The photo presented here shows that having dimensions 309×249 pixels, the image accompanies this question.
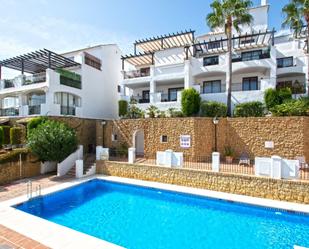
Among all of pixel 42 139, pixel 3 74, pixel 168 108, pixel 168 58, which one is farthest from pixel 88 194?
pixel 3 74

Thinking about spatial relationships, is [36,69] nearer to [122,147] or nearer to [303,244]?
Result: [122,147]

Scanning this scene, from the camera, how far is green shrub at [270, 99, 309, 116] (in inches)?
623

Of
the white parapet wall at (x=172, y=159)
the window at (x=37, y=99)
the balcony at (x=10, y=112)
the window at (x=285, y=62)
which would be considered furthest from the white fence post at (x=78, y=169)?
the window at (x=285, y=62)

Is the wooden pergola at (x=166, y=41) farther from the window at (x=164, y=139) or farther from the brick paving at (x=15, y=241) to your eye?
the brick paving at (x=15, y=241)

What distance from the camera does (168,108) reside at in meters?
22.3

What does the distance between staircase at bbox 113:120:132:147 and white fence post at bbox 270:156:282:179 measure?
40.6 ft

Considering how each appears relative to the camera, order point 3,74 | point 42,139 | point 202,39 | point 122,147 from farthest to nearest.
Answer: point 202,39, point 3,74, point 122,147, point 42,139

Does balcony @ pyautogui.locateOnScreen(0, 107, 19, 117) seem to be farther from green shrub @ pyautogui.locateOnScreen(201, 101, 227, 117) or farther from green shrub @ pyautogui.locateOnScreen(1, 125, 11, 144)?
→ green shrub @ pyautogui.locateOnScreen(201, 101, 227, 117)

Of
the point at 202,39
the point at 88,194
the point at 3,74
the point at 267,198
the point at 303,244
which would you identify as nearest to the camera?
the point at 303,244

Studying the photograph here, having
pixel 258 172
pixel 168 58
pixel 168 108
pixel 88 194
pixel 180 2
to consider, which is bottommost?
pixel 88 194

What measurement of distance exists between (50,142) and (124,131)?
6.92m

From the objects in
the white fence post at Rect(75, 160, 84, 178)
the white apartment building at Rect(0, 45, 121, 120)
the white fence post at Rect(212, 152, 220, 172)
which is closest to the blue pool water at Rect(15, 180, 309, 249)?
the white fence post at Rect(212, 152, 220, 172)

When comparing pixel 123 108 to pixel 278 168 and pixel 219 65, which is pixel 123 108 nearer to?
pixel 219 65

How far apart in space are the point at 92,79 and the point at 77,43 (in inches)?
267
